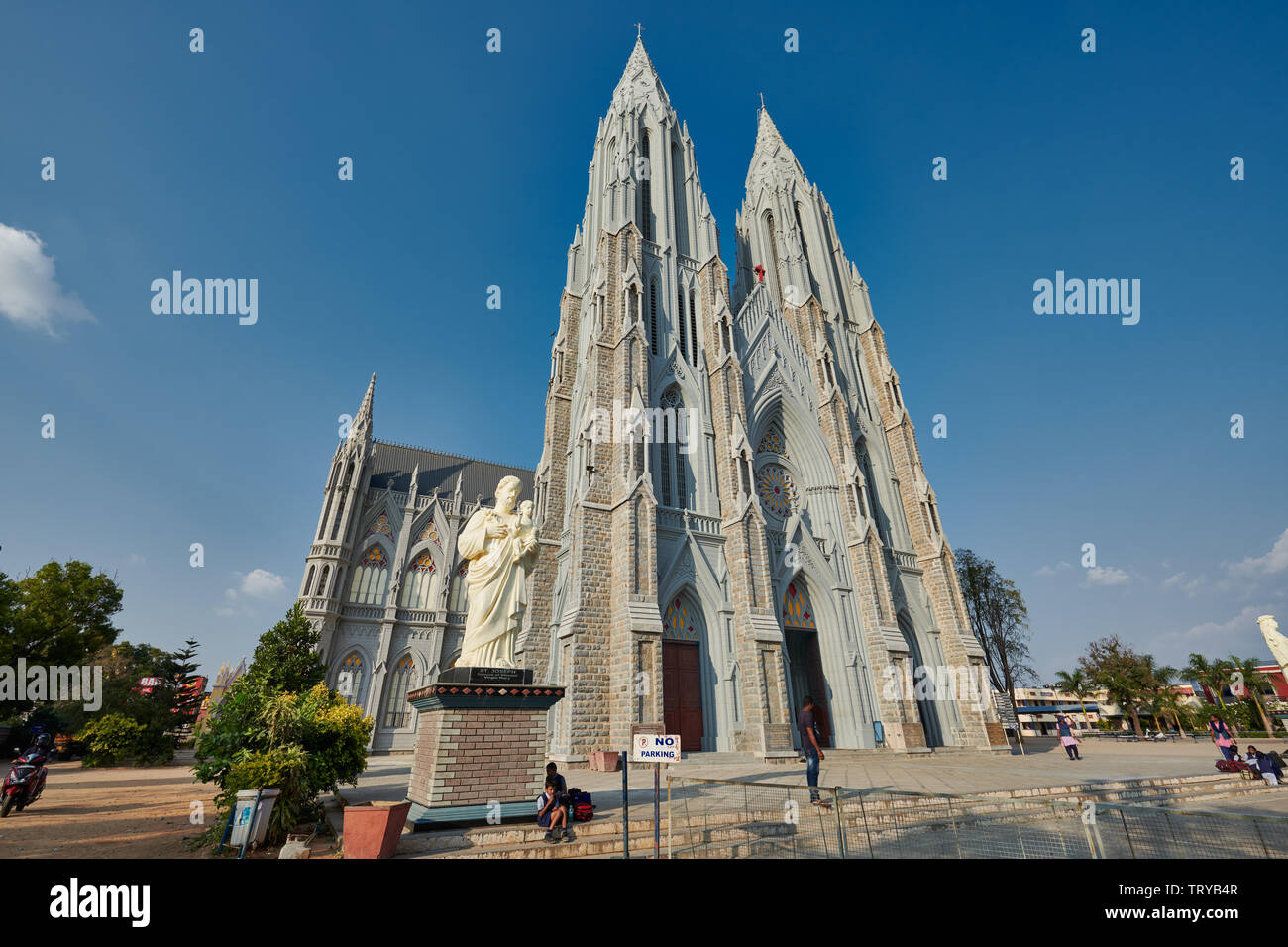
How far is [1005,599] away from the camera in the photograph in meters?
36.4

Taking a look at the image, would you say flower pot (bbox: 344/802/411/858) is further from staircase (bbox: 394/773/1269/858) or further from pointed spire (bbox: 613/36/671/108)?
pointed spire (bbox: 613/36/671/108)

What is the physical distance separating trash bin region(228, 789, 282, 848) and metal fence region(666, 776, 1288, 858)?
470cm

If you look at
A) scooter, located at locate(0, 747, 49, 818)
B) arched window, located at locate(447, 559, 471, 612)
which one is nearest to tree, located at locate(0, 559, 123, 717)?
arched window, located at locate(447, 559, 471, 612)

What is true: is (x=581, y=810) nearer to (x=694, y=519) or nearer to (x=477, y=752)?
(x=477, y=752)

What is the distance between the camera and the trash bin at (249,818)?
6141 millimetres

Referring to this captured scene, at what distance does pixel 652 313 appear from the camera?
24.2m

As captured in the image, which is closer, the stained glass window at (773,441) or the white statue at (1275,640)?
the white statue at (1275,640)

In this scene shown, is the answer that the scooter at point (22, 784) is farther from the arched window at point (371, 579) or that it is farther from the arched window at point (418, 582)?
the arched window at point (418, 582)

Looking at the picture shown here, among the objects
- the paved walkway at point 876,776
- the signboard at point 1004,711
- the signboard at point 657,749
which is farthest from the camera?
the signboard at point 1004,711

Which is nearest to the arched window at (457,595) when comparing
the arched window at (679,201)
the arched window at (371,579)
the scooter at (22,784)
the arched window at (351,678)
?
the arched window at (371,579)

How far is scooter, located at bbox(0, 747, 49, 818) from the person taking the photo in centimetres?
956

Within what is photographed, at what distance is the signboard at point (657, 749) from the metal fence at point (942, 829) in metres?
0.26

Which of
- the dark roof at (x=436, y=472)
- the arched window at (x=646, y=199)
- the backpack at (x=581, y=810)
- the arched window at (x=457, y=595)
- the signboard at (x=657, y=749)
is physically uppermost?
the arched window at (x=646, y=199)
